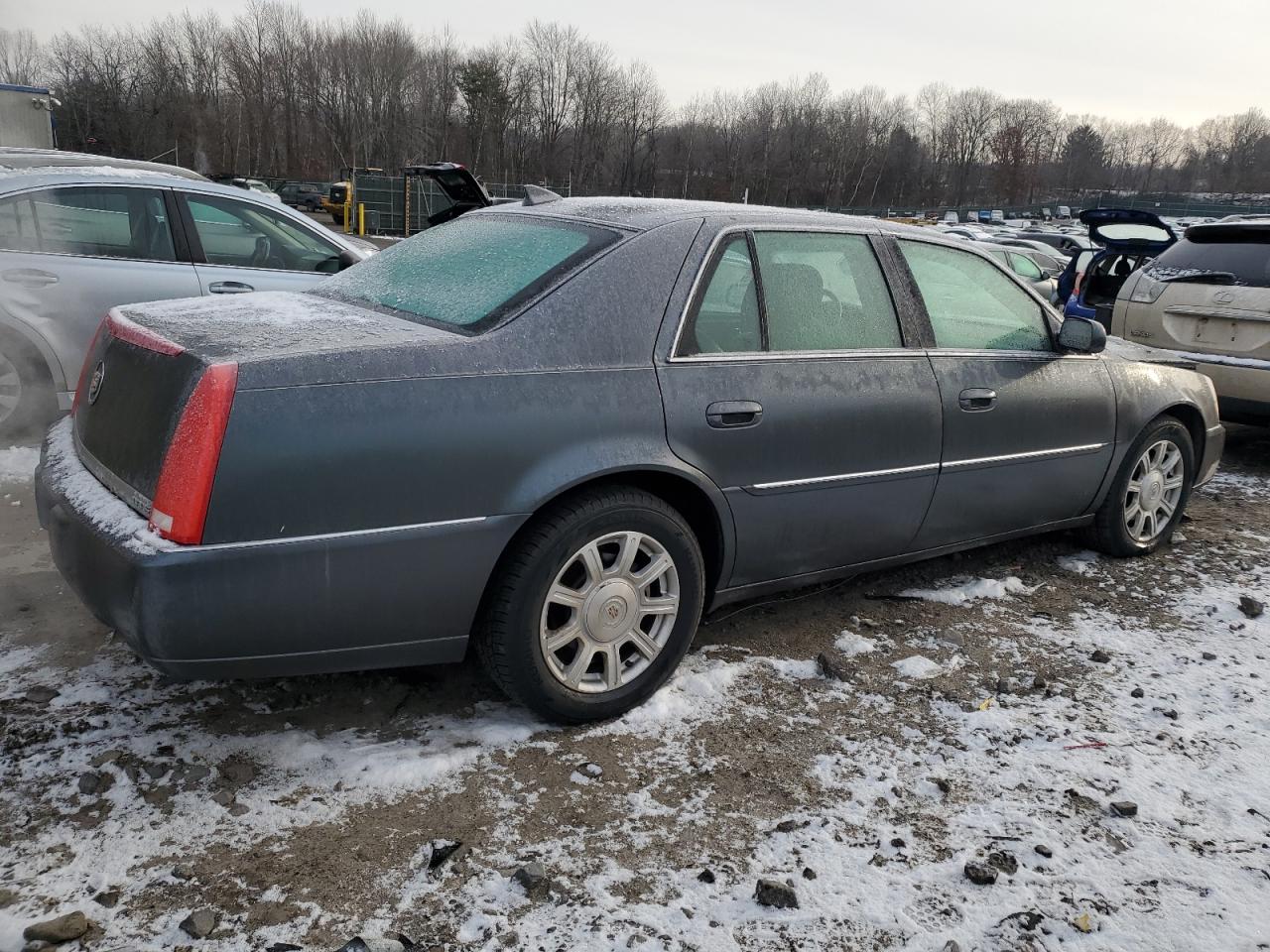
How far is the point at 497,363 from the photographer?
2537mm

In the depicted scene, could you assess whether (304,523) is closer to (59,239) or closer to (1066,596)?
(1066,596)

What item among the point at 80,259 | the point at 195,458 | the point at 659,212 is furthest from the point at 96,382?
the point at 80,259

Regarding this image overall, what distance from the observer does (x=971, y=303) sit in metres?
3.83

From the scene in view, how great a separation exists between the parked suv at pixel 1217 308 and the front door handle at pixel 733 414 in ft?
15.8

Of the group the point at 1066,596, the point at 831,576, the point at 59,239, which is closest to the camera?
the point at 831,576

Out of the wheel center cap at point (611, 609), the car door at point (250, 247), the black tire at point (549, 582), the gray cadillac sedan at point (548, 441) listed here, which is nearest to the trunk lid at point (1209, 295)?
the gray cadillac sedan at point (548, 441)

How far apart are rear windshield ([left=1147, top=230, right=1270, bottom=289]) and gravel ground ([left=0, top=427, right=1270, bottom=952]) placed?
3.72 m

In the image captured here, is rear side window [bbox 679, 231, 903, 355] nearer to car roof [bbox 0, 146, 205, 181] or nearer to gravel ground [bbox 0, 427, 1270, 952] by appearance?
gravel ground [bbox 0, 427, 1270, 952]

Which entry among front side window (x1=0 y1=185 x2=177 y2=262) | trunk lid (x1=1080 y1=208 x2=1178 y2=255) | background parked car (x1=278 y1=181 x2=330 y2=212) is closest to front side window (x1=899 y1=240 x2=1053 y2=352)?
front side window (x1=0 y1=185 x2=177 y2=262)

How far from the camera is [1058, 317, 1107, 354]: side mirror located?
3.99 metres

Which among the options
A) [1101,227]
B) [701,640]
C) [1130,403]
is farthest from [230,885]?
[1101,227]

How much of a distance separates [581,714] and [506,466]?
825 millimetres

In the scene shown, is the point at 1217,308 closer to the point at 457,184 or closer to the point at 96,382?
the point at 457,184

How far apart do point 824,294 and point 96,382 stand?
238 centimetres
